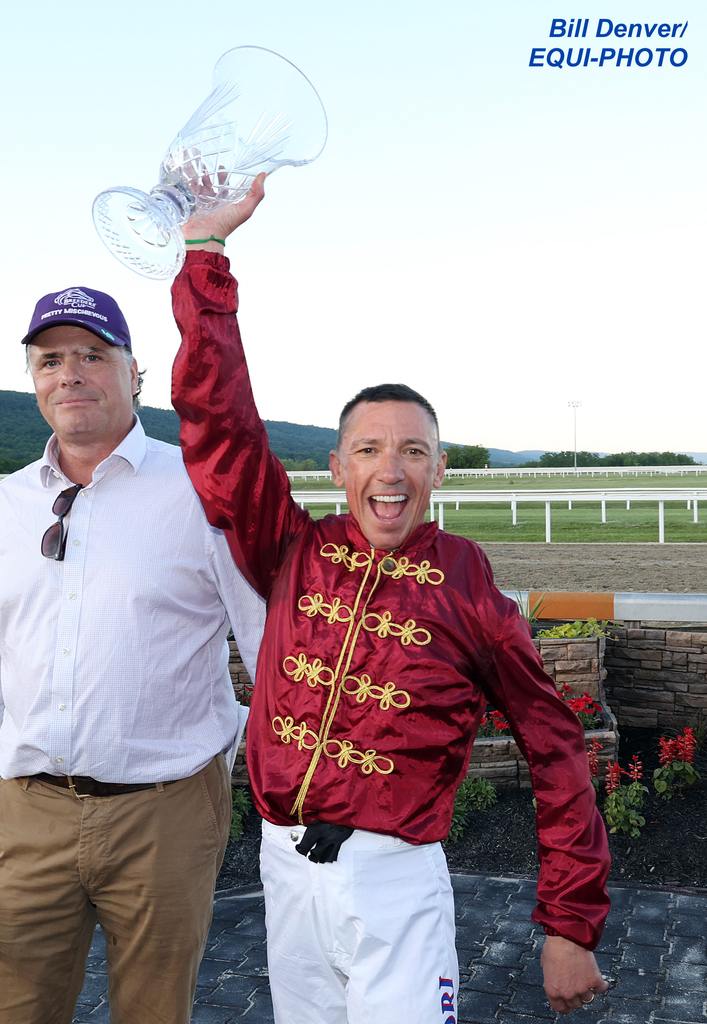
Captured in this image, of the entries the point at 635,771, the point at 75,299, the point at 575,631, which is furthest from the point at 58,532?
the point at 575,631

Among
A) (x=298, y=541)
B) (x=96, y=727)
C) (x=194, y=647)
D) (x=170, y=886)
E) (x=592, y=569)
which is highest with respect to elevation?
(x=298, y=541)

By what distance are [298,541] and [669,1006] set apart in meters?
2.73

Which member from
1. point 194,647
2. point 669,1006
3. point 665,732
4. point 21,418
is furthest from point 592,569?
point 21,418

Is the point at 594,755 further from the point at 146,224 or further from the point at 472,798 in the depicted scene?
the point at 146,224

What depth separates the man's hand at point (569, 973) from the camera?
222 centimetres

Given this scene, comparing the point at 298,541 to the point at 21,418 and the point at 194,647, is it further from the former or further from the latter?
the point at 21,418

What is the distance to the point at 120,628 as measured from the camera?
2.60 m

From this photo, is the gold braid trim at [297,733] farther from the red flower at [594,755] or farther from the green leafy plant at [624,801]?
the red flower at [594,755]

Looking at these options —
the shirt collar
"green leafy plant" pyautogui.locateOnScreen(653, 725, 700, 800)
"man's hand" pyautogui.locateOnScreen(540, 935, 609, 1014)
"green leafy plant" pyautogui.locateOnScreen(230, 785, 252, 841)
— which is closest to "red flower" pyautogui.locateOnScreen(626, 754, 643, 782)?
"green leafy plant" pyautogui.locateOnScreen(653, 725, 700, 800)

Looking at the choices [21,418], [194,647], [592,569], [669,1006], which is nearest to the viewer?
[194,647]

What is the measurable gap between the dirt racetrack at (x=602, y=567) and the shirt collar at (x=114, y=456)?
9914 millimetres

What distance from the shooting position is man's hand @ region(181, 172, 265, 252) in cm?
238

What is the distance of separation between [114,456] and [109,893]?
1.21 m

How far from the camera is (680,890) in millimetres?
4867
